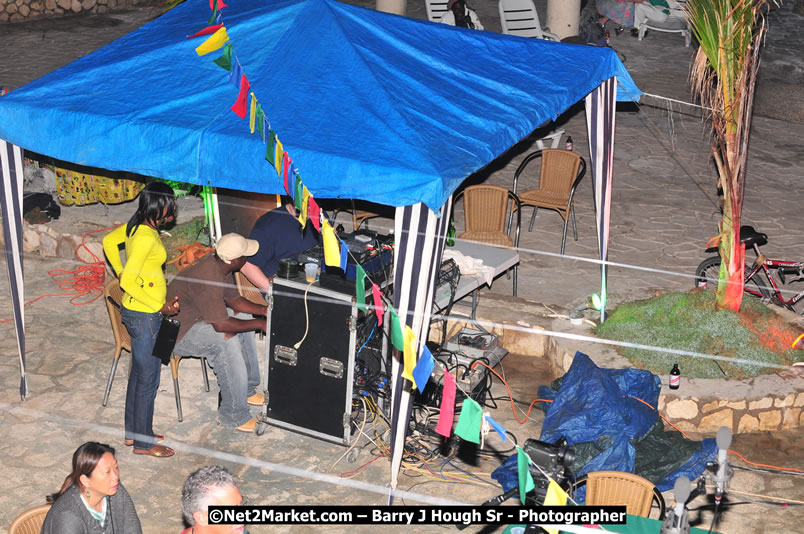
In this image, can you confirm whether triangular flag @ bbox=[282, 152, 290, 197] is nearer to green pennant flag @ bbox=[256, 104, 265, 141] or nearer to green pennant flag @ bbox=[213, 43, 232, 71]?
green pennant flag @ bbox=[256, 104, 265, 141]

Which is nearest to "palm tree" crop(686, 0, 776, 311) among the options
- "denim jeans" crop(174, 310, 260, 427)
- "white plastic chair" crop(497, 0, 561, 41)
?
"denim jeans" crop(174, 310, 260, 427)

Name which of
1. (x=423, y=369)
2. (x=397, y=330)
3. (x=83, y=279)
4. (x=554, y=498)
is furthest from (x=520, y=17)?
(x=554, y=498)

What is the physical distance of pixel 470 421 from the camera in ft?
16.0

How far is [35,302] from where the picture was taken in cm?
908

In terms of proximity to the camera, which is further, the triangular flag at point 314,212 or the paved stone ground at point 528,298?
the paved stone ground at point 528,298

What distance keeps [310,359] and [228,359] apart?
0.61 metres

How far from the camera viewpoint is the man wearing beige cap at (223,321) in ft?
22.1

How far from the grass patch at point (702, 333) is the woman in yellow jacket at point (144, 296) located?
3.68m

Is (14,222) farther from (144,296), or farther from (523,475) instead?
(523,475)

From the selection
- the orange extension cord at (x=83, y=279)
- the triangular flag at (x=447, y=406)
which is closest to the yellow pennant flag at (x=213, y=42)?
the triangular flag at (x=447, y=406)

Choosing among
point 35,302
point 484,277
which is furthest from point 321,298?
point 35,302

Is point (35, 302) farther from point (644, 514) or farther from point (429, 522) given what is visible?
point (644, 514)

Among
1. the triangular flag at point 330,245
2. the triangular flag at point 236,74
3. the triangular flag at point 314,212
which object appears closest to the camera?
the triangular flag at point 330,245

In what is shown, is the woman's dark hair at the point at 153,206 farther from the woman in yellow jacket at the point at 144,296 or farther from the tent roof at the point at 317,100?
the tent roof at the point at 317,100
